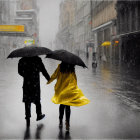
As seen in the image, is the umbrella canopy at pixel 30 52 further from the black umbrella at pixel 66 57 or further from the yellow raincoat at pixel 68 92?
the yellow raincoat at pixel 68 92

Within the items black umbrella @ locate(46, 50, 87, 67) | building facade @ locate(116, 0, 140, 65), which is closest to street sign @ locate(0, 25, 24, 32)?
building facade @ locate(116, 0, 140, 65)

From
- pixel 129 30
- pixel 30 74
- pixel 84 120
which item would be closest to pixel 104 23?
pixel 129 30

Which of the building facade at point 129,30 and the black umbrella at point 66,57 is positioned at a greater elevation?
the building facade at point 129,30

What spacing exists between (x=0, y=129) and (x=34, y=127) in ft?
2.12

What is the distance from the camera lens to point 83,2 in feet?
315

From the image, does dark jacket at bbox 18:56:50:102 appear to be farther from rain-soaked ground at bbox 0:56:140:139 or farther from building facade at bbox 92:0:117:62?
building facade at bbox 92:0:117:62

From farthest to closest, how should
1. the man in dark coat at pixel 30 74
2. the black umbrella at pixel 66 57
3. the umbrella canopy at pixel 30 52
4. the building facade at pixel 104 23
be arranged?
the building facade at pixel 104 23
the man in dark coat at pixel 30 74
the umbrella canopy at pixel 30 52
the black umbrella at pixel 66 57

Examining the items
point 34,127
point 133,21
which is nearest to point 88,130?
point 34,127

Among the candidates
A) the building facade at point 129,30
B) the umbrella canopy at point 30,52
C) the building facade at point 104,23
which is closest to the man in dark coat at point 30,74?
the umbrella canopy at point 30,52

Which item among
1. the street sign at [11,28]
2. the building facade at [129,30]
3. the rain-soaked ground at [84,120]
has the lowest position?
the rain-soaked ground at [84,120]

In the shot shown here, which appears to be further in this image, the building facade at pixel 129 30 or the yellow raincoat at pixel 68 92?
the building facade at pixel 129 30

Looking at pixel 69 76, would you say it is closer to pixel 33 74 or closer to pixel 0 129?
pixel 33 74

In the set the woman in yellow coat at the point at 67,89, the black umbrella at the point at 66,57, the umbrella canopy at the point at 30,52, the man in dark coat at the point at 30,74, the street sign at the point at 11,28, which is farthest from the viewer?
the street sign at the point at 11,28

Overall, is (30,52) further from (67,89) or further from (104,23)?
(104,23)
